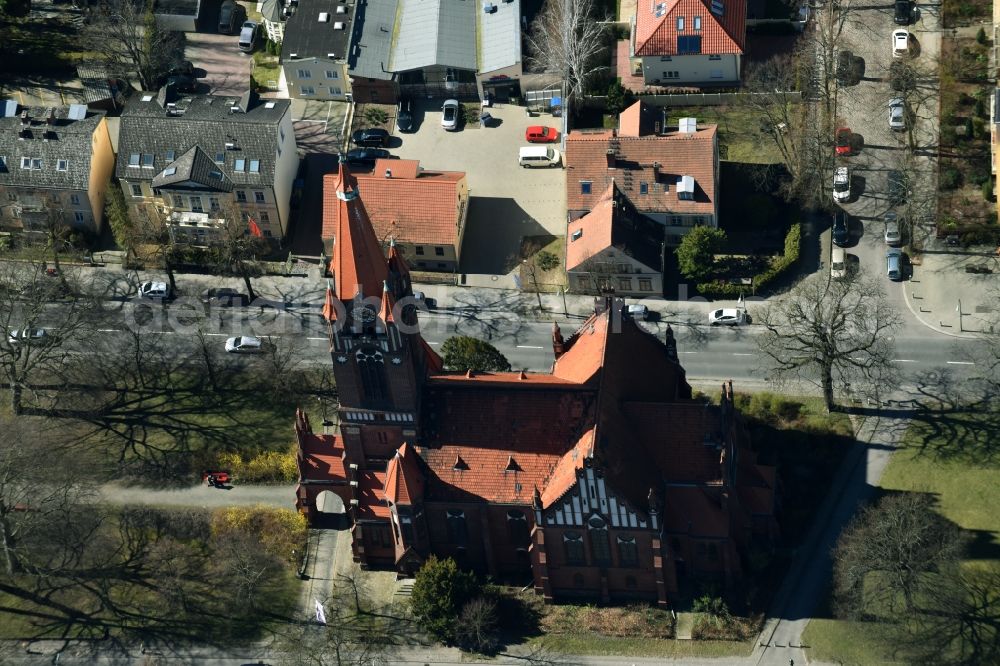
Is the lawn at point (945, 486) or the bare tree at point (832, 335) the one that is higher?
the bare tree at point (832, 335)

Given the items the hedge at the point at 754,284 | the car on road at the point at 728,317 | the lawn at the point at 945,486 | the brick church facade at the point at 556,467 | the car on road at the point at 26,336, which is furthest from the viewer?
the hedge at the point at 754,284

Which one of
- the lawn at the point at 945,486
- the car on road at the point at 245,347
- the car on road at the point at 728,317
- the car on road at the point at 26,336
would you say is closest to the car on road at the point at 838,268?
the car on road at the point at 728,317

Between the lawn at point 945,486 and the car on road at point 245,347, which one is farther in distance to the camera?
the car on road at point 245,347

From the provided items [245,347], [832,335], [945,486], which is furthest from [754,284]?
[245,347]

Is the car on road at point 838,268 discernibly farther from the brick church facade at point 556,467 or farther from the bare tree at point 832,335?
the brick church facade at point 556,467

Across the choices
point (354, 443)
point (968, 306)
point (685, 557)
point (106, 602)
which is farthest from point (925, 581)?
point (106, 602)

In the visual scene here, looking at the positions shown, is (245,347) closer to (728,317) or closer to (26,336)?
(26,336)

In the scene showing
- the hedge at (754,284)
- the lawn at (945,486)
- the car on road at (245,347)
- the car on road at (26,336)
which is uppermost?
the hedge at (754,284)
